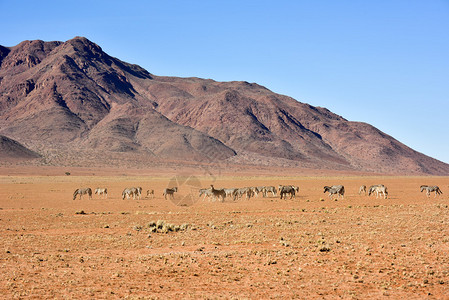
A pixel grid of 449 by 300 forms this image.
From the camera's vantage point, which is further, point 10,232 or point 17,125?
point 17,125

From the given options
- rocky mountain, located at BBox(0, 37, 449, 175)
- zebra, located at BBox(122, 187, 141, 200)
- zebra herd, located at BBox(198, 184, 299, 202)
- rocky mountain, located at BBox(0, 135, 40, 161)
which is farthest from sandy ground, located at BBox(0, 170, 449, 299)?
rocky mountain, located at BBox(0, 37, 449, 175)

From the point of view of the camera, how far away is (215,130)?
187 metres

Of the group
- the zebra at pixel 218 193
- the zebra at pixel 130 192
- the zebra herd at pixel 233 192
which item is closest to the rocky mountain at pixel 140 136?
the zebra at pixel 130 192

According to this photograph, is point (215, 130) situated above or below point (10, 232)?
above

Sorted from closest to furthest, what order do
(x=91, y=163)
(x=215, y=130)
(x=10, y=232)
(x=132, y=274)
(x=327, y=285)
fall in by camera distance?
1. (x=327, y=285)
2. (x=132, y=274)
3. (x=10, y=232)
4. (x=91, y=163)
5. (x=215, y=130)

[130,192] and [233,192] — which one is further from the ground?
[233,192]

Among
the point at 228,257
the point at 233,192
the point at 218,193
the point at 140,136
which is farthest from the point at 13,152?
the point at 228,257

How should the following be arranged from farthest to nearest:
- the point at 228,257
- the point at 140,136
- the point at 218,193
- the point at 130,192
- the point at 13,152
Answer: the point at 140,136, the point at 13,152, the point at 130,192, the point at 218,193, the point at 228,257

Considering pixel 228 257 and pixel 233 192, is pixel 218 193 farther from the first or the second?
pixel 228 257

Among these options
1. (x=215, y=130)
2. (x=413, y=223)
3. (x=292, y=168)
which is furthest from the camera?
(x=215, y=130)

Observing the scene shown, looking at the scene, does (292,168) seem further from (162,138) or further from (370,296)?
(370,296)

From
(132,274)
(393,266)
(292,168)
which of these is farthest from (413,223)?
(292,168)

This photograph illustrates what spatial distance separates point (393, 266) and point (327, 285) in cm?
314

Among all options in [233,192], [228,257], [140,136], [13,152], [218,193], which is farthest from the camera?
Result: [140,136]
